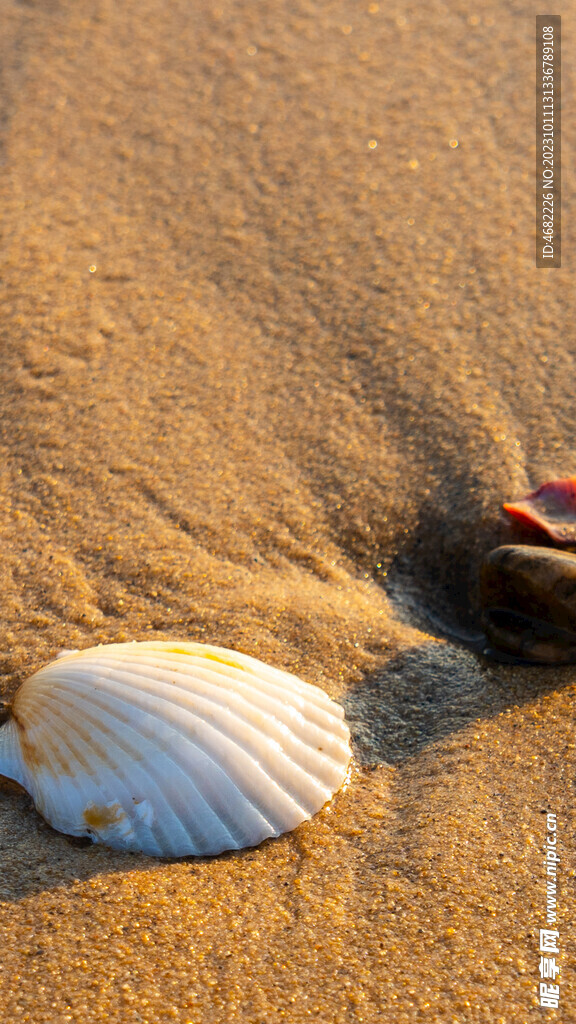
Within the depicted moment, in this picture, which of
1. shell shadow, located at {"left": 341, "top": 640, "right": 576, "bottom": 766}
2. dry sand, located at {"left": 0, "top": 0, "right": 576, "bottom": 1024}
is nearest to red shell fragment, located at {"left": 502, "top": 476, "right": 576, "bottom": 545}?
dry sand, located at {"left": 0, "top": 0, "right": 576, "bottom": 1024}

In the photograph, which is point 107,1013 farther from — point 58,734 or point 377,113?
point 377,113

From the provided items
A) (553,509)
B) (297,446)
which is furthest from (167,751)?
(553,509)

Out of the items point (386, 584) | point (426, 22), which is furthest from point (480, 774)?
point (426, 22)

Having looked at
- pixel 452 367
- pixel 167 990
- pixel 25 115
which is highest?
pixel 25 115

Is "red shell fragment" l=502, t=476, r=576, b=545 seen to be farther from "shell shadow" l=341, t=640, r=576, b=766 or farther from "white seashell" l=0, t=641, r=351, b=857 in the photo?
"white seashell" l=0, t=641, r=351, b=857

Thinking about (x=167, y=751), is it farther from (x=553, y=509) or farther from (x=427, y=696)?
(x=553, y=509)

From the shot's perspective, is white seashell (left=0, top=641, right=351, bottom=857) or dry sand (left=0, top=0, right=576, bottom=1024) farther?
white seashell (left=0, top=641, right=351, bottom=857)
